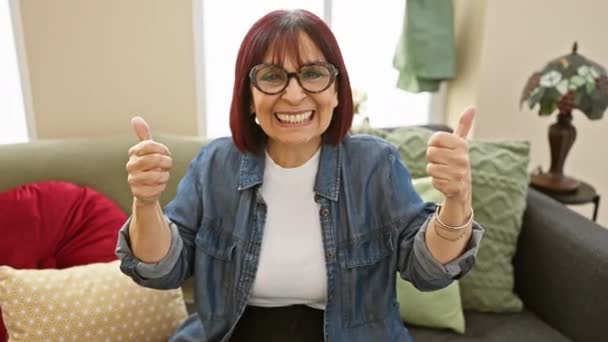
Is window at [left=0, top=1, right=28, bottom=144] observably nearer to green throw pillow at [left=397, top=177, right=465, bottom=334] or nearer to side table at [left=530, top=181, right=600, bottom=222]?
green throw pillow at [left=397, top=177, right=465, bottom=334]

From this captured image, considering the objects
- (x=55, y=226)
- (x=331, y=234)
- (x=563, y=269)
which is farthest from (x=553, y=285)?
(x=55, y=226)

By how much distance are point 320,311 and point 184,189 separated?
0.40 meters

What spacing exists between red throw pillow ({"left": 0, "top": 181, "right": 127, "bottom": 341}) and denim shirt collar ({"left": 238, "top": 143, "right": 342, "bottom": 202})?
0.54 metres

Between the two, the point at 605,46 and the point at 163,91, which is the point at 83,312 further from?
the point at 605,46

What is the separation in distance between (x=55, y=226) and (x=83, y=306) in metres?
0.26

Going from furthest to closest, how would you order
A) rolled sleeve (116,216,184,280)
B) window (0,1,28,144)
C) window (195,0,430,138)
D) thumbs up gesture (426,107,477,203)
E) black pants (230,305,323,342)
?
window (195,0,430,138) < window (0,1,28,144) < black pants (230,305,323,342) < rolled sleeve (116,216,184,280) < thumbs up gesture (426,107,477,203)

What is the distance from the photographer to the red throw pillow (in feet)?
4.44

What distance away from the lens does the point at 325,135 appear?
115cm

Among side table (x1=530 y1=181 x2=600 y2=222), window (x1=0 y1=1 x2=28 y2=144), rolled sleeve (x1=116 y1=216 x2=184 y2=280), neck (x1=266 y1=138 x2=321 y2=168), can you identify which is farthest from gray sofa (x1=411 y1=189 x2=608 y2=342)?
window (x1=0 y1=1 x2=28 y2=144)

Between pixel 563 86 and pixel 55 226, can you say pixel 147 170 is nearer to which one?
pixel 55 226

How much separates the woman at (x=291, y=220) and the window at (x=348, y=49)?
2.92 ft

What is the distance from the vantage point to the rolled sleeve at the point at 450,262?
970 mm

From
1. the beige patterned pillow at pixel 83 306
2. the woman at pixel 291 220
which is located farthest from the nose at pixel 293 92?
the beige patterned pillow at pixel 83 306

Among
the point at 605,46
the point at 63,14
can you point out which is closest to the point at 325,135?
the point at 63,14
